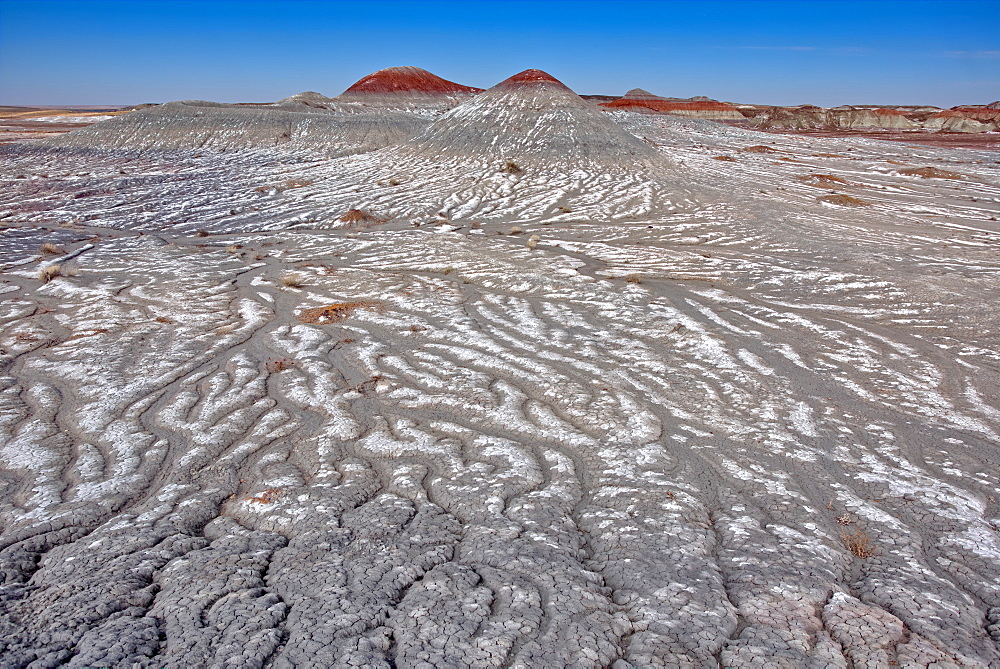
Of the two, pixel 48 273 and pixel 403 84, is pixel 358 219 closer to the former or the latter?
pixel 48 273

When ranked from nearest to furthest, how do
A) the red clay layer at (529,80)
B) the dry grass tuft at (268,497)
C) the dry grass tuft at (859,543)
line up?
1. the dry grass tuft at (859,543)
2. the dry grass tuft at (268,497)
3. the red clay layer at (529,80)

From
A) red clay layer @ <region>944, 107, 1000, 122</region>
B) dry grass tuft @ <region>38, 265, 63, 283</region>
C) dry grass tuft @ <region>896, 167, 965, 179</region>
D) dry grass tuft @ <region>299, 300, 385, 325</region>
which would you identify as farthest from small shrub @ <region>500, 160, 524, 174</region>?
red clay layer @ <region>944, 107, 1000, 122</region>

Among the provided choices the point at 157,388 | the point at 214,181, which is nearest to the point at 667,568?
the point at 157,388

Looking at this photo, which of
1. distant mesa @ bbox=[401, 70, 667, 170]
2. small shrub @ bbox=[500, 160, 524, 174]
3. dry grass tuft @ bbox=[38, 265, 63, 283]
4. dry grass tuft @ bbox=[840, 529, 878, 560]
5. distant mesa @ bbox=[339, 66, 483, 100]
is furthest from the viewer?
distant mesa @ bbox=[339, 66, 483, 100]

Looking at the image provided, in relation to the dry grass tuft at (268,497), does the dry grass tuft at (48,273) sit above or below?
above

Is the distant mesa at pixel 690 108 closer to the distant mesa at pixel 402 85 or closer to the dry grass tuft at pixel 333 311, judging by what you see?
the distant mesa at pixel 402 85

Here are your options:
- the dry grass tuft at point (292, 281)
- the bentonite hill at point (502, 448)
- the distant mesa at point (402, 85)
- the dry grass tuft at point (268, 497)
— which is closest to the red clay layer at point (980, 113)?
the distant mesa at point (402, 85)

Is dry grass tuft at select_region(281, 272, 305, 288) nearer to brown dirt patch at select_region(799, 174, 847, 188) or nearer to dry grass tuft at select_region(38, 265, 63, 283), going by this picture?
dry grass tuft at select_region(38, 265, 63, 283)
